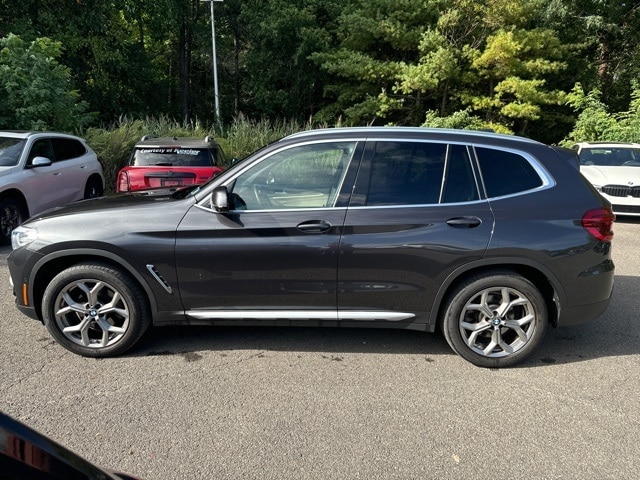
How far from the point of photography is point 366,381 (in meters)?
3.60

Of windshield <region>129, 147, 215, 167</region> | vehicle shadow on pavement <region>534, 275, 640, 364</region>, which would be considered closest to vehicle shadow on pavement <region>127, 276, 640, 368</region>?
vehicle shadow on pavement <region>534, 275, 640, 364</region>

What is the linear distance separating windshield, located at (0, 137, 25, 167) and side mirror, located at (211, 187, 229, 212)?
5.60m

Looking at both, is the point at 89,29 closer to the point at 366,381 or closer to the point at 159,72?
the point at 159,72

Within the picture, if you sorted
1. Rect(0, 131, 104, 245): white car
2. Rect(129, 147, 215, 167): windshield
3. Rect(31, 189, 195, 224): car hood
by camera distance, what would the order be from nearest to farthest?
Rect(31, 189, 195, 224): car hood → Rect(0, 131, 104, 245): white car → Rect(129, 147, 215, 167): windshield

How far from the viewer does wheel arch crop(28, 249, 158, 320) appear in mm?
3793

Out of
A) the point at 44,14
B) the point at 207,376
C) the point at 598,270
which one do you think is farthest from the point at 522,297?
the point at 44,14

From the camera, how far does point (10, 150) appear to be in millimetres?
7859

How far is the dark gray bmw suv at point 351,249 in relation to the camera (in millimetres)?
3734

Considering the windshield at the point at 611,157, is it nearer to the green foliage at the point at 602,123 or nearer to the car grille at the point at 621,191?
the car grille at the point at 621,191

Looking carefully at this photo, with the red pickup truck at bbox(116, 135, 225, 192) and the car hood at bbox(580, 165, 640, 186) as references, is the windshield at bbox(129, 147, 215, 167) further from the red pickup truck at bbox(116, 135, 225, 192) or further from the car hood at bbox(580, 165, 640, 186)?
the car hood at bbox(580, 165, 640, 186)

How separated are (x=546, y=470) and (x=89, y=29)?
24301 millimetres

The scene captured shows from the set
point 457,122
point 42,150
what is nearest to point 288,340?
point 42,150

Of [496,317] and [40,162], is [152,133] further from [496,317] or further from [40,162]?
[496,317]

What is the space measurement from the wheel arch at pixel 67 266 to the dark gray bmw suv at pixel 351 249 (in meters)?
0.01
